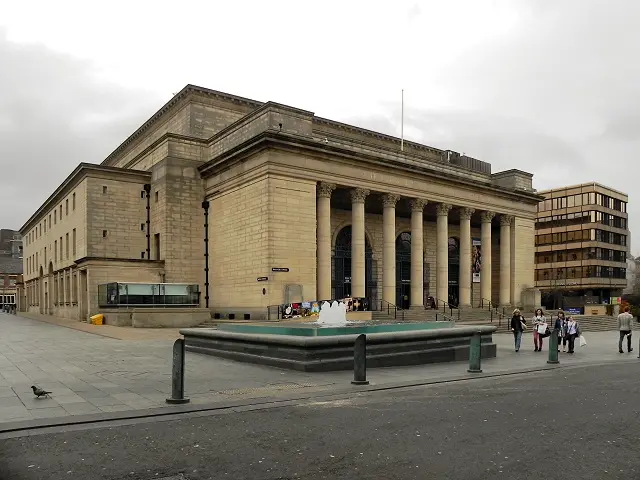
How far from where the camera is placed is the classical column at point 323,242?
123ft

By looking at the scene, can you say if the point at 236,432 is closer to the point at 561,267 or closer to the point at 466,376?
the point at 466,376

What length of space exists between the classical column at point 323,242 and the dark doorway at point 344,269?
7.30 metres

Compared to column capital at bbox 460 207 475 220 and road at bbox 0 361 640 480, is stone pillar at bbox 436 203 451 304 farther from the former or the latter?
road at bbox 0 361 640 480

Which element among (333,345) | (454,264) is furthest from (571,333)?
(454,264)

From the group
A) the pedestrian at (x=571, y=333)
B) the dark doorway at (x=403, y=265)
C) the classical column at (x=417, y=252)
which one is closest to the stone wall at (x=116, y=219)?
the classical column at (x=417, y=252)

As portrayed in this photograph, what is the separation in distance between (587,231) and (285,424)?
88.6m

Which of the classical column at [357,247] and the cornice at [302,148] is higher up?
the cornice at [302,148]

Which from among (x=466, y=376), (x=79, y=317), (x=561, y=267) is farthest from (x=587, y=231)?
(x=466, y=376)

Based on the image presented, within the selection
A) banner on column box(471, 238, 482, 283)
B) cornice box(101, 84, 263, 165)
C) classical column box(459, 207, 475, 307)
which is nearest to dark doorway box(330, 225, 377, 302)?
classical column box(459, 207, 475, 307)

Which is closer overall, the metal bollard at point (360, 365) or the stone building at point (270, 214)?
the metal bollard at point (360, 365)

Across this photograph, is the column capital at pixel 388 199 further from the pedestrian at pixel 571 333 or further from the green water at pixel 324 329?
the green water at pixel 324 329

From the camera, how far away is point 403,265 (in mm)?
50625

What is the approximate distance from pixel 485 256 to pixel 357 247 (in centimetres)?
1628

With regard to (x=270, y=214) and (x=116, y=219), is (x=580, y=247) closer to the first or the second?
(x=270, y=214)
